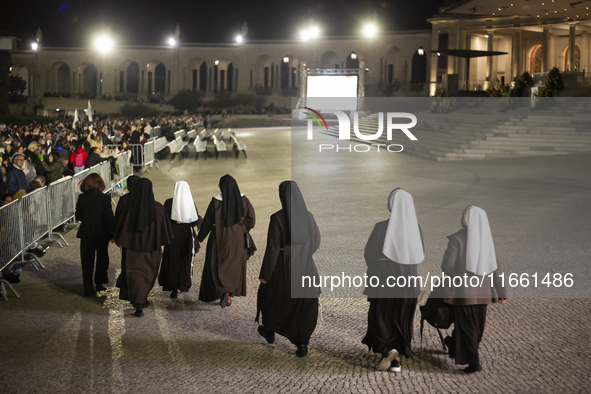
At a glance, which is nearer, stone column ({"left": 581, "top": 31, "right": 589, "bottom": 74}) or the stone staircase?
the stone staircase

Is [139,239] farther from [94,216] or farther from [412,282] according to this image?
[412,282]

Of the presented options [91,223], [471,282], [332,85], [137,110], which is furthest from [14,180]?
[137,110]

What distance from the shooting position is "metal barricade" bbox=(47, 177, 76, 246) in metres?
9.76

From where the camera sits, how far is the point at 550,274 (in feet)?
25.9

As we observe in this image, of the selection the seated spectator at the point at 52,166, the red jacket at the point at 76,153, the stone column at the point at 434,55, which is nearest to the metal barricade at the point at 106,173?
the red jacket at the point at 76,153

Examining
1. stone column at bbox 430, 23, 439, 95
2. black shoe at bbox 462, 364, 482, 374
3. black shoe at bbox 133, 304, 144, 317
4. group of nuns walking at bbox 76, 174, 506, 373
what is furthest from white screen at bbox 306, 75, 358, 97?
black shoe at bbox 462, 364, 482, 374

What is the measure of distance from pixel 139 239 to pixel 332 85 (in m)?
35.9

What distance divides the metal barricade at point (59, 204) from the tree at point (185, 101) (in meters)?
46.8

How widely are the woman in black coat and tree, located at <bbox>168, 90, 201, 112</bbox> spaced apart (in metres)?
50.5

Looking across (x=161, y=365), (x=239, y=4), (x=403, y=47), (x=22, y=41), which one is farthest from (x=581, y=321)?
(x=22, y=41)

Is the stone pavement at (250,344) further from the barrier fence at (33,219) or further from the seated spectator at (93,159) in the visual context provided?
the seated spectator at (93,159)

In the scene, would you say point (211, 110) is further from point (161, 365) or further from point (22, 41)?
point (161, 365)

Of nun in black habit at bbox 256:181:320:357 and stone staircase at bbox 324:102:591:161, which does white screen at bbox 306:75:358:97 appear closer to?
stone staircase at bbox 324:102:591:161

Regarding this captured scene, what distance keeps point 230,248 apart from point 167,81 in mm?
58591
